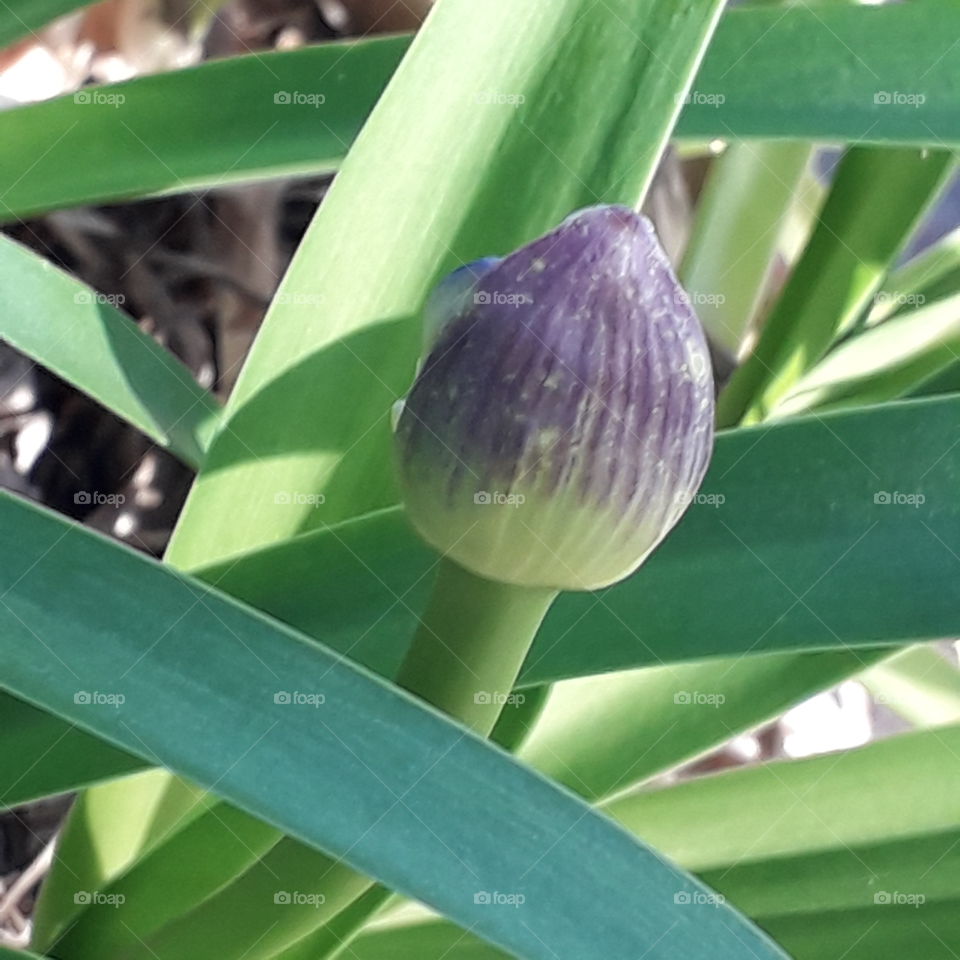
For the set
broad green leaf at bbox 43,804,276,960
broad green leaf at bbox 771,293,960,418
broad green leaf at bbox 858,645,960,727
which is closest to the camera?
broad green leaf at bbox 43,804,276,960

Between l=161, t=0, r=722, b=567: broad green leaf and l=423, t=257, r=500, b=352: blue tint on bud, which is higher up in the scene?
l=161, t=0, r=722, b=567: broad green leaf

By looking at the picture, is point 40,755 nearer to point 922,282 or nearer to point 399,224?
point 399,224

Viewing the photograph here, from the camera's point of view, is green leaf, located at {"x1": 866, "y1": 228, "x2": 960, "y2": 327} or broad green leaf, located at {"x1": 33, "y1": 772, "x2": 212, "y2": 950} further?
green leaf, located at {"x1": 866, "y1": 228, "x2": 960, "y2": 327}

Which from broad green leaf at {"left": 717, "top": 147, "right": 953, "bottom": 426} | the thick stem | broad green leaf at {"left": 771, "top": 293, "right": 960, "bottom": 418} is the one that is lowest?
the thick stem

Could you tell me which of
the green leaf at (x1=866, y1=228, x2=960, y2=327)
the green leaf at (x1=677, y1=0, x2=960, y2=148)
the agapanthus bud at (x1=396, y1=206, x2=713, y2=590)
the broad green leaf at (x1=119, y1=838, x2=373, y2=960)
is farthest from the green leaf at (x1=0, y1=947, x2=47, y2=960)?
the green leaf at (x1=866, y1=228, x2=960, y2=327)

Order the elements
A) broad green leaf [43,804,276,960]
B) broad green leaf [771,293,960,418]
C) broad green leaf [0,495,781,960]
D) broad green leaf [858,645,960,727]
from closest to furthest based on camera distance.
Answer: broad green leaf [0,495,781,960] → broad green leaf [43,804,276,960] → broad green leaf [771,293,960,418] → broad green leaf [858,645,960,727]

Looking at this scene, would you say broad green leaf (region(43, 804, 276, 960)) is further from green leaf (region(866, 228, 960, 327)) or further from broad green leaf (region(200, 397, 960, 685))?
green leaf (region(866, 228, 960, 327))

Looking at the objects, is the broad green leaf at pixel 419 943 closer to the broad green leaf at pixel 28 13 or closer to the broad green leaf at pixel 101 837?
the broad green leaf at pixel 101 837
